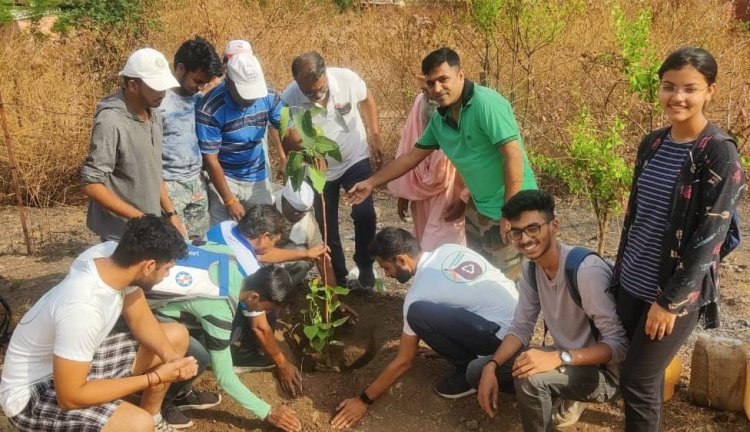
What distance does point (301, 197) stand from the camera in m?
3.71

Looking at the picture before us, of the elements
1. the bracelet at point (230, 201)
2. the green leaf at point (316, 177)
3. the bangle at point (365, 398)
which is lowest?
the bangle at point (365, 398)

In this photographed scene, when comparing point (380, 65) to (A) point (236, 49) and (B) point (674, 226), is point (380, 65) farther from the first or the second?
(B) point (674, 226)

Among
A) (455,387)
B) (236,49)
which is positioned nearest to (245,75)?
(236,49)

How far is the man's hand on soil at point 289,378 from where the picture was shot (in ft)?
10.6

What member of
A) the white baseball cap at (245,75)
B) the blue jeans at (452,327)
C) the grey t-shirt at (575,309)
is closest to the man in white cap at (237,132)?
the white baseball cap at (245,75)

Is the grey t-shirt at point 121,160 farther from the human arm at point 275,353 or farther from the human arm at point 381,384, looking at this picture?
the human arm at point 381,384

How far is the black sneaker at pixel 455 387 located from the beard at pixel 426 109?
146 centimetres

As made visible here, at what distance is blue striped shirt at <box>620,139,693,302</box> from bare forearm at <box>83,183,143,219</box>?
216 cm

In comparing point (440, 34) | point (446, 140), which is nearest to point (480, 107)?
point (446, 140)

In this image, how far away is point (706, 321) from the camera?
2.23 m

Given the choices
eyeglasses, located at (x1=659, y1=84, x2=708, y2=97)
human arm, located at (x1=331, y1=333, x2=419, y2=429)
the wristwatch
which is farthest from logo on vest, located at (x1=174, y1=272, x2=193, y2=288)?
eyeglasses, located at (x1=659, y1=84, x2=708, y2=97)

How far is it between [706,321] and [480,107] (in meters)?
1.36

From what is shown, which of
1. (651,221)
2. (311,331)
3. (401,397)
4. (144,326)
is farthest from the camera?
(311,331)

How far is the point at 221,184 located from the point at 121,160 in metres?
0.61
